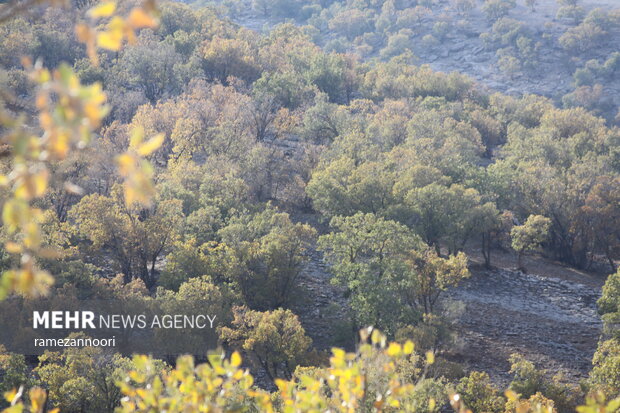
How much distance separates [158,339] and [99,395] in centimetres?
650

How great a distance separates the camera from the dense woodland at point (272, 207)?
23.0ft

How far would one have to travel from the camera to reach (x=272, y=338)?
31344 millimetres

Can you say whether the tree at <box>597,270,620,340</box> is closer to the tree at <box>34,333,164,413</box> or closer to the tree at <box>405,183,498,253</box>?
the tree at <box>405,183,498,253</box>

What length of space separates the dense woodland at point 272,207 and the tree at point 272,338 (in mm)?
107

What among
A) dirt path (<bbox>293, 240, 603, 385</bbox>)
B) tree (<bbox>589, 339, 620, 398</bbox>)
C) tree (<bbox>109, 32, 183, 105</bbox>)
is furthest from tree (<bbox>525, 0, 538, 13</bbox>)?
tree (<bbox>589, 339, 620, 398</bbox>)

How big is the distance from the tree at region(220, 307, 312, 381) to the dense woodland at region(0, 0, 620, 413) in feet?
0.35

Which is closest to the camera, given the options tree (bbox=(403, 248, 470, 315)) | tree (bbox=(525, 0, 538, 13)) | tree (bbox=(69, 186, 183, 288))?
tree (bbox=(403, 248, 470, 315))

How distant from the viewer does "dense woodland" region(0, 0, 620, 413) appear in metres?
7.02

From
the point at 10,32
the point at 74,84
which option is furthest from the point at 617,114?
the point at 74,84

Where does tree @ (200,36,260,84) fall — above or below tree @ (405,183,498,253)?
→ above

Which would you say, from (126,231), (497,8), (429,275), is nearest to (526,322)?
(429,275)

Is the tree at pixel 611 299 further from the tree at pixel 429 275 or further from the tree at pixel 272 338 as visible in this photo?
the tree at pixel 272 338

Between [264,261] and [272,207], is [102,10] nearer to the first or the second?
[264,261]

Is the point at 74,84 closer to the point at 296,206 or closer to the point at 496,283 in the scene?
the point at 496,283
